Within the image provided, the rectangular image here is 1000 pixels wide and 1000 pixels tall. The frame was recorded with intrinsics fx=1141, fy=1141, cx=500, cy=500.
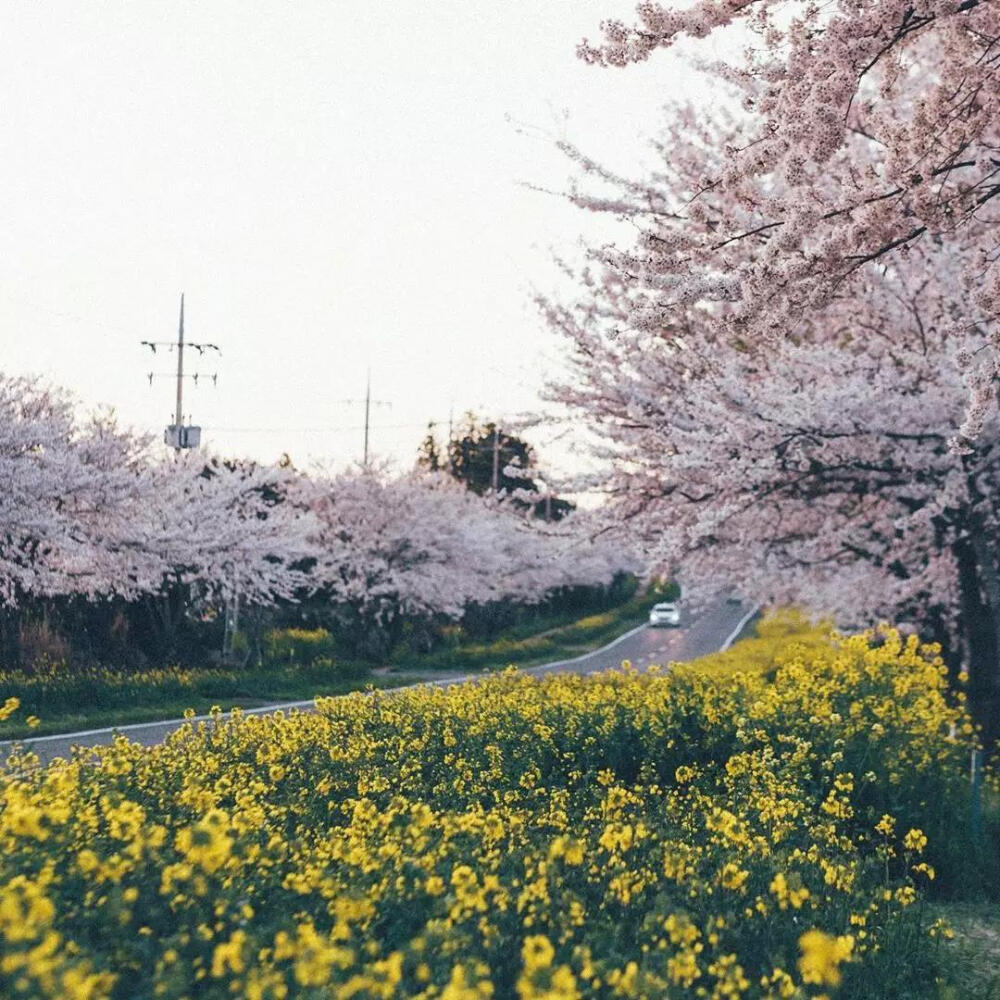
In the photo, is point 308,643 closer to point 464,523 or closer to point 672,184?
point 464,523

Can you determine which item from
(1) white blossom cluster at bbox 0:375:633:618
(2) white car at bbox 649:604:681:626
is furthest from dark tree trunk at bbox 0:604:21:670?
(2) white car at bbox 649:604:681:626

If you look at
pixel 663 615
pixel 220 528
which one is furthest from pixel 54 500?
pixel 663 615

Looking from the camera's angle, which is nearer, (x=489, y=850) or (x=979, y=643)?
(x=489, y=850)

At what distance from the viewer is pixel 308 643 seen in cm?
3050

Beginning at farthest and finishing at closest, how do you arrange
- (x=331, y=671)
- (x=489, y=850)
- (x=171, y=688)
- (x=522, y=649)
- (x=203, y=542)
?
(x=522, y=649) → (x=331, y=671) → (x=203, y=542) → (x=171, y=688) → (x=489, y=850)

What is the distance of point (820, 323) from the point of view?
11.8 metres

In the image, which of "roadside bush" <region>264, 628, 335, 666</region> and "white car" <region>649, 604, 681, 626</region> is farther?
"white car" <region>649, 604, 681, 626</region>

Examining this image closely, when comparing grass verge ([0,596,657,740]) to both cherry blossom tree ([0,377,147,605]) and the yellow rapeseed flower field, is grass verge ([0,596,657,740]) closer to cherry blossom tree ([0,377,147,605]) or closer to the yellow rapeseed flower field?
cherry blossom tree ([0,377,147,605])

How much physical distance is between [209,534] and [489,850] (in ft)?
66.8

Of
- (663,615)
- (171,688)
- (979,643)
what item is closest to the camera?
(979,643)

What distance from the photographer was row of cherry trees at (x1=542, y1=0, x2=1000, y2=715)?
5.56 m

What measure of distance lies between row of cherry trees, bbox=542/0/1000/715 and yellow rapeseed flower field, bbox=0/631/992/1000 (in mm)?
2041

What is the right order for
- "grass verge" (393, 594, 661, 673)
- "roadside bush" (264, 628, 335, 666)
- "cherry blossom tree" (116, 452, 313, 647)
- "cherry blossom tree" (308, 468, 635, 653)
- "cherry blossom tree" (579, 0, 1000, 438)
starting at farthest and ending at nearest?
"grass verge" (393, 594, 661, 673) < "cherry blossom tree" (308, 468, 635, 653) < "roadside bush" (264, 628, 335, 666) < "cherry blossom tree" (116, 452, 313, 647) < "cherry blossom tree" (579, 0, 1000, 438)

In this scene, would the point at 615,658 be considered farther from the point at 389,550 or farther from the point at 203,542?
the point at 203,542
